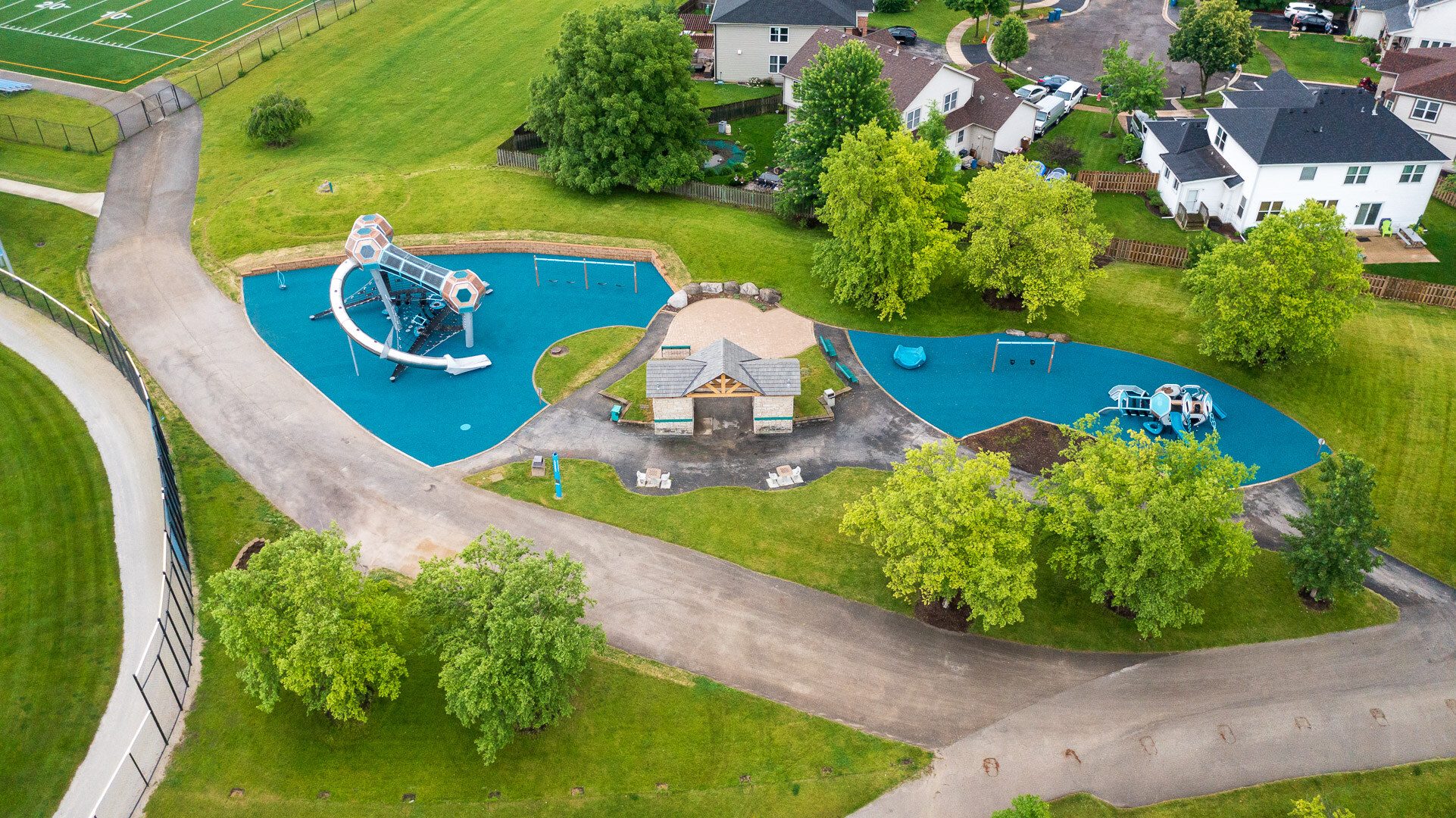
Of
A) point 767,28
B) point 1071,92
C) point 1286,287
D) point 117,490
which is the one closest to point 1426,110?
point 1071,92

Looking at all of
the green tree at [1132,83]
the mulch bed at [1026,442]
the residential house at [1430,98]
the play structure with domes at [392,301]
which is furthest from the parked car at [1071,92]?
the play structure with domes at [392,301]

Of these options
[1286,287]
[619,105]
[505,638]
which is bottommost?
[505,638]

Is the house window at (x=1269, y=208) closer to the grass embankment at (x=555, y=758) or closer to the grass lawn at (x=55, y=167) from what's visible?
the grass embankment at (x=555, y=758)

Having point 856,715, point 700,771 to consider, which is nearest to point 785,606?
point 856,715

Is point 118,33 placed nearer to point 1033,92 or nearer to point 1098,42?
point 1033,92

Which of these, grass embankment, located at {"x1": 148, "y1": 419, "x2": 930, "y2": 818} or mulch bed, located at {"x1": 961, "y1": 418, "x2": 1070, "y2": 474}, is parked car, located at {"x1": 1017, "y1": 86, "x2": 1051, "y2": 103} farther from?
grass embankment, located at {"x1": 148, "y1": 419, "x2": 930, "y2": 818}

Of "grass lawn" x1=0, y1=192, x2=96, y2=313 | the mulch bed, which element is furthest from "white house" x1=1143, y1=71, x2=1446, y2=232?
"grass lawn" x1=0, y1=192, x2=96, y2=313

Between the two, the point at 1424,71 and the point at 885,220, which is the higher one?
the point at 1424,71
